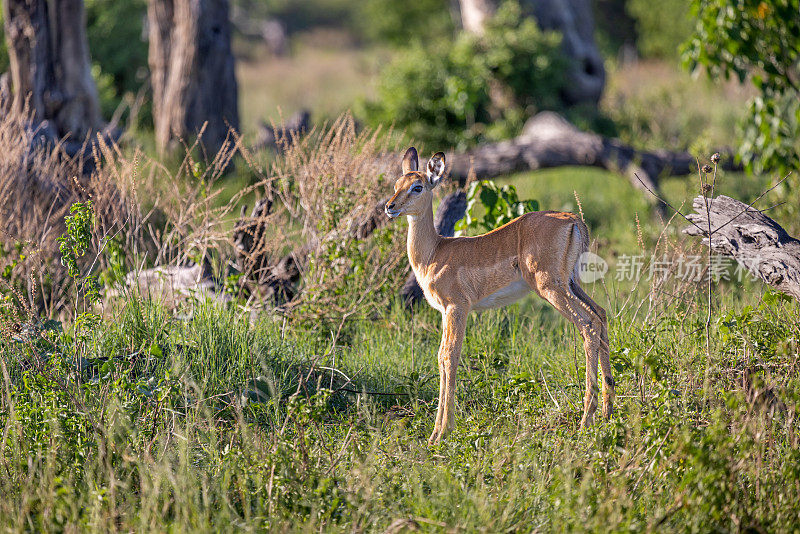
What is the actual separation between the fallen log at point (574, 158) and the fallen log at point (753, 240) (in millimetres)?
4470

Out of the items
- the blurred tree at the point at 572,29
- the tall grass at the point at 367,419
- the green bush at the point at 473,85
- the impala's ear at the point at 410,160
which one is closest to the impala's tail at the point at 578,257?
the tall grass at the point at 367,419

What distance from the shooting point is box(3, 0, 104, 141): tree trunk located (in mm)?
8445

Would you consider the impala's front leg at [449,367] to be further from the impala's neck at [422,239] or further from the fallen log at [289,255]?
the fallen log at [289,255]

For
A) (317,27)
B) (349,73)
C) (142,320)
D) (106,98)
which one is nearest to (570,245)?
(142,320)

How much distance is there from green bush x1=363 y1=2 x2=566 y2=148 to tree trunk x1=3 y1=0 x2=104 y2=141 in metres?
4.39

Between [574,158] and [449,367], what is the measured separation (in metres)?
5.89

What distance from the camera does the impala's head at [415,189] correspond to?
4.29 metres

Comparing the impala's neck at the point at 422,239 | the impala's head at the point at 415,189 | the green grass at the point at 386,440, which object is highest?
the impala's head at the point at 415,189

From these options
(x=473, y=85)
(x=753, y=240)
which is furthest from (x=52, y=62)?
(x=753, y=240)

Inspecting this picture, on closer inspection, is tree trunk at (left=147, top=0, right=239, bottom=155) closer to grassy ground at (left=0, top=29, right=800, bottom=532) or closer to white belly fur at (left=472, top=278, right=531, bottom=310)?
grassy ground at (left=0, top=29, right=800, bottom=532)

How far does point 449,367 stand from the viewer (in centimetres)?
434

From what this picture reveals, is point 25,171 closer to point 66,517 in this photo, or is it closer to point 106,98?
point 66,517

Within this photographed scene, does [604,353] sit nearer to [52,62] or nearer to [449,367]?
[449,367]

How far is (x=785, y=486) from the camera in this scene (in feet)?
12.0
